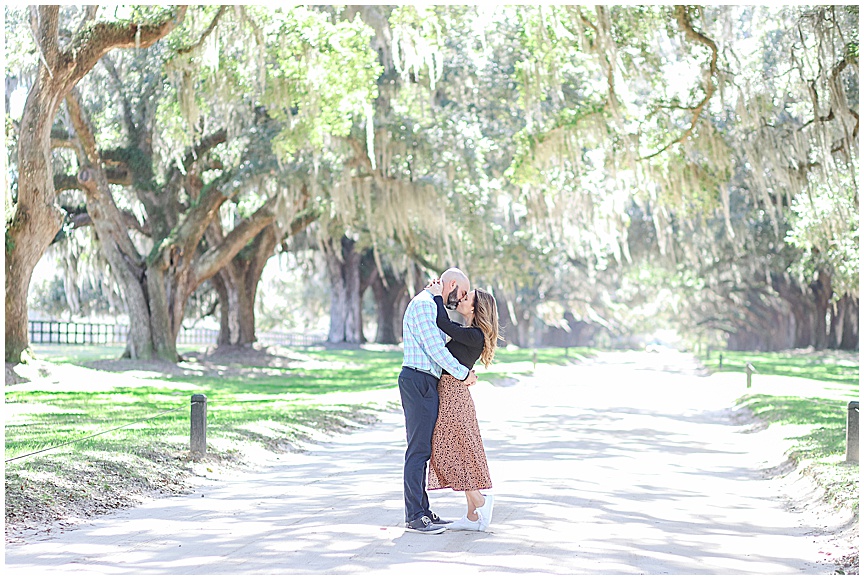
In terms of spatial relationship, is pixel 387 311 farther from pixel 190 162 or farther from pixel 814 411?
pixel 814 411

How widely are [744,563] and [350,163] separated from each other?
2108cm

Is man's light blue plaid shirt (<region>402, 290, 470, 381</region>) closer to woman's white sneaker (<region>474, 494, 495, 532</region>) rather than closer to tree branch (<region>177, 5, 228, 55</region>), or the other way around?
woman's white sneaker (<region>474, 494, 495, 532</region>)

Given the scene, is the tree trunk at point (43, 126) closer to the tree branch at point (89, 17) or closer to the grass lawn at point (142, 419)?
the tree branch at point (89, 17)

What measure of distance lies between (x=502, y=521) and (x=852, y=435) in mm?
4599

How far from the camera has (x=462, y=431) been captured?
7.56m

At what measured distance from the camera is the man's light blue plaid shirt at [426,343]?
7453 mm

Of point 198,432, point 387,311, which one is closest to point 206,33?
point 198,432

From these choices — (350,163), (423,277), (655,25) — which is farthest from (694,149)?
(423,277)

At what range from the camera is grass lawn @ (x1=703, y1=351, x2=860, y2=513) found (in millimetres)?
9750

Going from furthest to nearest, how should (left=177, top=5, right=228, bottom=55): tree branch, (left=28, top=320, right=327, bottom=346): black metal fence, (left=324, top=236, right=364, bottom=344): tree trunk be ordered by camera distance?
(left=28, top=320, right=327, bottom=346): black metal fence < (left=324, top=236, right=364, bottom=344): tree trunk < (left=177, top=5, right=228, bottom=55): tree branch

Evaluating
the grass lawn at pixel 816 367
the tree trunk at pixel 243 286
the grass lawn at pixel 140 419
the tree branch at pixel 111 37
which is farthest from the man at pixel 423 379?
the tree trunk at pixel 243 286

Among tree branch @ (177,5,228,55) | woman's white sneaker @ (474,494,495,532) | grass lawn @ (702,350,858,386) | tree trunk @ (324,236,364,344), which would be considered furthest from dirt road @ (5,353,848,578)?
tree trunk @ (324,236,364,344)

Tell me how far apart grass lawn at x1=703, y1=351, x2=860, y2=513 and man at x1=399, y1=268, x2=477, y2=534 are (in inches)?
129

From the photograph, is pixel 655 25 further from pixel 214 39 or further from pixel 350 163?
pixel 350 163
